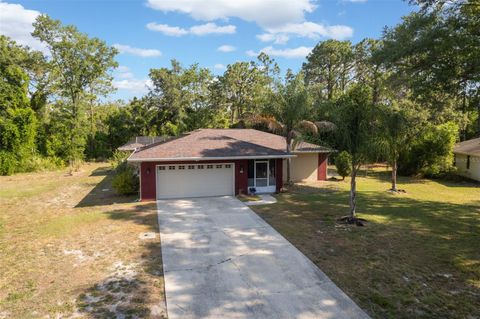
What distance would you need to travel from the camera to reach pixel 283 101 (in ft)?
63.6

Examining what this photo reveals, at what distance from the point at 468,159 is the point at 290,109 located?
54.5 ft

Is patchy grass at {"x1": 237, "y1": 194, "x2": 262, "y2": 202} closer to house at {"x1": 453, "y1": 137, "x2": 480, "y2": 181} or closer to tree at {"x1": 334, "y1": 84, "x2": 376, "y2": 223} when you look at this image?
tree at {"x1": 334, "y1": 84, "x2": 376, "y2": 223}

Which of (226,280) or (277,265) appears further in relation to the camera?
(277,265)

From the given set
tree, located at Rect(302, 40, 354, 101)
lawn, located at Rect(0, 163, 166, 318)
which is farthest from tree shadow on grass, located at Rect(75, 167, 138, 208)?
tree, located at Rect(302, 40, 354, 101)

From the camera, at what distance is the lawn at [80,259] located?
653 centimetres

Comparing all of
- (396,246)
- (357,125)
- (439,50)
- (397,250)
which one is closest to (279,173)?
(357,125)

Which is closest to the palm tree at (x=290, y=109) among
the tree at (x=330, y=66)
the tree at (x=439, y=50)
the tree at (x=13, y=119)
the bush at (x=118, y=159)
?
the tree at (x=439, y=50)

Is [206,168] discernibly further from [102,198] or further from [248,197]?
[102,198]

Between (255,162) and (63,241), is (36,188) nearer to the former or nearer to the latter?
(63,241)

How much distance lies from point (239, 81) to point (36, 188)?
28499mm

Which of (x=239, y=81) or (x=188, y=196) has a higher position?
(x=239, y=81)

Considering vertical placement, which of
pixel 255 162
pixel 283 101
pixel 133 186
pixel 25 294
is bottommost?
pixel 25 294

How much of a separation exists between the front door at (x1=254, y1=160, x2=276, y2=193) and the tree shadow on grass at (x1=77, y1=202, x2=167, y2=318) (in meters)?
9.67

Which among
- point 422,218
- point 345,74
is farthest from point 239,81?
point 422,218
